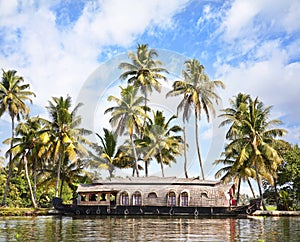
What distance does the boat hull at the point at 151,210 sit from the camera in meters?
25.5

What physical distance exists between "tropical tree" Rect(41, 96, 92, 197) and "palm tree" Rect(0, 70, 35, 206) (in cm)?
459

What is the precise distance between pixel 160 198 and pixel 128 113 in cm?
825

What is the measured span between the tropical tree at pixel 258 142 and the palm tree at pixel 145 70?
7.68 metres

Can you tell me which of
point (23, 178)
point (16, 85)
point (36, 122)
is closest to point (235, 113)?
point (36, 122)

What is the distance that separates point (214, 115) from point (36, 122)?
15113 millimetres

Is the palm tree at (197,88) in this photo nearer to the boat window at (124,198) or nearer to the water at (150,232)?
the boat window at (124,198)

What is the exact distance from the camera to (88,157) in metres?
34.5

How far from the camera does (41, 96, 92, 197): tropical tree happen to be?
31.2 metres

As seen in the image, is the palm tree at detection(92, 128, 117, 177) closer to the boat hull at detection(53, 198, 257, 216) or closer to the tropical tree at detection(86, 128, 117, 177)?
the tropical tree at detection(86, 128, 117, 177)

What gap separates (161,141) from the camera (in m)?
33.5

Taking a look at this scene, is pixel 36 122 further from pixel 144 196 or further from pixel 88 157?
pixel 144 196

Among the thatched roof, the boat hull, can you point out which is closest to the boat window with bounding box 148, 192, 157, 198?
the thatched roof

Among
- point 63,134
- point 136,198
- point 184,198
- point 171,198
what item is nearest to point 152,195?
point 136,198

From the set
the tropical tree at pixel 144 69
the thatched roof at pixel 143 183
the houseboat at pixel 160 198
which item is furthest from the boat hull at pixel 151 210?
the tropical tree at pixel 144 69
